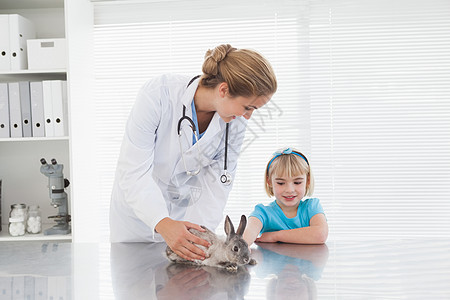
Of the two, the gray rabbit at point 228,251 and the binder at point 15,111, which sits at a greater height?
the binder at point 15,111

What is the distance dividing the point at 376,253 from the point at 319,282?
0.34 metres

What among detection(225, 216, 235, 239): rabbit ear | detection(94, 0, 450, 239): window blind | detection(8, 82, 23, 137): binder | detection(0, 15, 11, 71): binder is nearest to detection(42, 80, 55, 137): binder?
detection(8, 82, 23, 137): binder

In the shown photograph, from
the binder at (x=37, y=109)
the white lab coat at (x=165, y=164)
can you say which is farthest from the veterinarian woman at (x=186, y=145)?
the binder at (x=37, y=109)

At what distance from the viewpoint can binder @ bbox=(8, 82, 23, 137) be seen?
2580 millimetres

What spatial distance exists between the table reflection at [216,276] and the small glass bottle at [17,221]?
1.55 m

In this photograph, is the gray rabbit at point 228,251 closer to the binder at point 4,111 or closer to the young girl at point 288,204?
the young girl at point 288,204

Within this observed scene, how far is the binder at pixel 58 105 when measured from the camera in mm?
2564

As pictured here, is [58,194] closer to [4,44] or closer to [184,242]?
[4,44]

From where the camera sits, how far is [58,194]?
8.52 ft

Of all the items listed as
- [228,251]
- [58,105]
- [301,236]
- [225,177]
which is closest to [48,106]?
[58,105]

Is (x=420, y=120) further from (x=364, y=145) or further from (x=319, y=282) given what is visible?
(x=319, y=282)

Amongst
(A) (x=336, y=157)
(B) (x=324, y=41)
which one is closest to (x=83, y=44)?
(B) (x=324, y=41)

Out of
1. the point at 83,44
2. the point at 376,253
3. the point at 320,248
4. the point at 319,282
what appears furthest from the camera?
the point at 83,44

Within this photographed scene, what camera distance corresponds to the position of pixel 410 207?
2.85 metres
